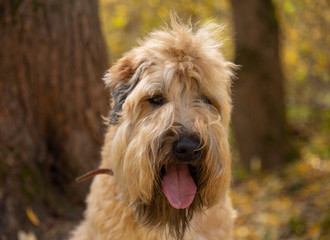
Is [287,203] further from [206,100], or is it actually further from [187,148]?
[187,148]

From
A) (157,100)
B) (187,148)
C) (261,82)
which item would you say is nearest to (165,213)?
(187,148)

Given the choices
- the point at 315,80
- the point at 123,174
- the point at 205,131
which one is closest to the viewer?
the point at 205,131

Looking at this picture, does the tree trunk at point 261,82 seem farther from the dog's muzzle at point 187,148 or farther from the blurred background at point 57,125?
the dog's muzzle at point 187,148

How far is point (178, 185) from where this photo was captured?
2.97 m

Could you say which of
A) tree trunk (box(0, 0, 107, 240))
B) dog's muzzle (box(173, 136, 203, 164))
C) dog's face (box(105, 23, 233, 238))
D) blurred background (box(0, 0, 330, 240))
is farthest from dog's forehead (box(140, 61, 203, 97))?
tree trunk (box(0, 0, 107, 240))

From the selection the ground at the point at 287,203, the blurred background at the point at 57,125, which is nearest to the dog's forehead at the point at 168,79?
the blurred background at the point at 57,125

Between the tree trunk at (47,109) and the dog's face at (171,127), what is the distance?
1.60 metres

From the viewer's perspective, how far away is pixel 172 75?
2914mm

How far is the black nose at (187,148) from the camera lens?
2727 mm

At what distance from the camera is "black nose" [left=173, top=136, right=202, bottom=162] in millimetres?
2727

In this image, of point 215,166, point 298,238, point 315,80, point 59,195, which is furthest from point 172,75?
point 315,80

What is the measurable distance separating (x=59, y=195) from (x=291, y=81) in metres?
12.2

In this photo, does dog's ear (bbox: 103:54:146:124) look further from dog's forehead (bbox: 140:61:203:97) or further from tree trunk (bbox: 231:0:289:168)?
tree trunk (bbox: 231:0:289:168)

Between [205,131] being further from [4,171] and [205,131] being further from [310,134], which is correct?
[310,134]
